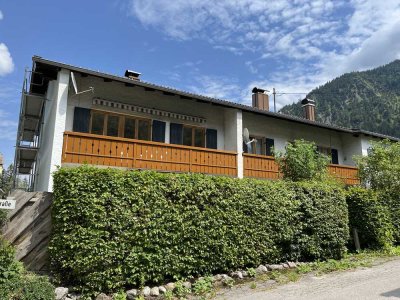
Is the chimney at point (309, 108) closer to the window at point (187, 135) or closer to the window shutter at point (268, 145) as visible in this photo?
the window shutter at point (268, 145)

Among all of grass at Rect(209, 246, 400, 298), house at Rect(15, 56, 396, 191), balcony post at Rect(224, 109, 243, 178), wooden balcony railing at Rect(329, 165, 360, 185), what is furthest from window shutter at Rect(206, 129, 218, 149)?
grass at Rect(209, 246, 400, 298)

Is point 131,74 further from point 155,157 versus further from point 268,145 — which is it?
point 268,145

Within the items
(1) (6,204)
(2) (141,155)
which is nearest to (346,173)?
(2) (141,155)

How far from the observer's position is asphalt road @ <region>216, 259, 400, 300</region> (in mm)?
7543

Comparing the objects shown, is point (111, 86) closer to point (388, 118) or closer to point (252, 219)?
point (252, 219)

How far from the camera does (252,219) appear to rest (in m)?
9.60

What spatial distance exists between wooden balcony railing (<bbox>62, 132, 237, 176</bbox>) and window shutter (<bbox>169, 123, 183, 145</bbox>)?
6.01ft

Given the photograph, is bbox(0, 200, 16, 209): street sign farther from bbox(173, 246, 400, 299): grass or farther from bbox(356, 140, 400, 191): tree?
bbox(356, 140, 400, 191): tree

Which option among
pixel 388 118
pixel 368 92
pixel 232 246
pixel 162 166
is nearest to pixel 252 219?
pixel 232 246

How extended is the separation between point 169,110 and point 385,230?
9.84 metres

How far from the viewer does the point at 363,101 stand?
100000 millimetres

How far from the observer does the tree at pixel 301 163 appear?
14.3 m

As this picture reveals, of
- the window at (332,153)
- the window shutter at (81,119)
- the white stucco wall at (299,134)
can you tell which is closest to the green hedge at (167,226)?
the window shutter at (81,119)

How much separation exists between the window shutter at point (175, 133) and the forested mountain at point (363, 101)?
6374 centimetres
